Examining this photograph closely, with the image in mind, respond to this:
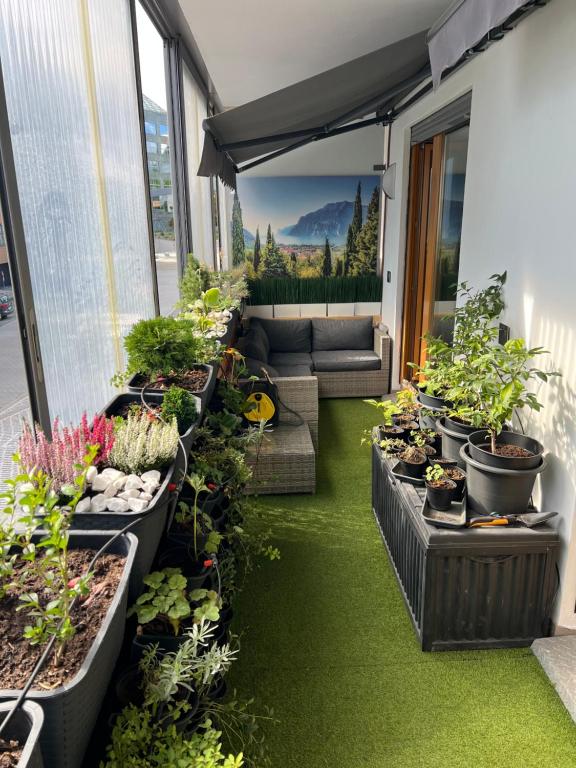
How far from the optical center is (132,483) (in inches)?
64.0

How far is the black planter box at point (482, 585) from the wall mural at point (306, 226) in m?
5.91

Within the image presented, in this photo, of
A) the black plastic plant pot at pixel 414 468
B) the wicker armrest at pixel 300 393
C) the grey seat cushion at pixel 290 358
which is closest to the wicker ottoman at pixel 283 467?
the wicker armrest at pixel 300 393

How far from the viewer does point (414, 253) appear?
6027mm

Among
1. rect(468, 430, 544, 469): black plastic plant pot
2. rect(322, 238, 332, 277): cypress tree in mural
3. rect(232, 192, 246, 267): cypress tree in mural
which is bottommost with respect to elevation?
rect(468, 430, 544, 469): black plastic plant pot

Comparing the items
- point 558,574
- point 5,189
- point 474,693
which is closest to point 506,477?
point 558,574

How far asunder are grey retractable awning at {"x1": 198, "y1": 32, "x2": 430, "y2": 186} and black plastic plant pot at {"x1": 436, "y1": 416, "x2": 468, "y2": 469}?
2073 millimetres

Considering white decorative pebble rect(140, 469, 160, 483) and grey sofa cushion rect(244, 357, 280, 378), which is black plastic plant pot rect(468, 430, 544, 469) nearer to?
white decorative pebble rect(140, 469, 160, 483)

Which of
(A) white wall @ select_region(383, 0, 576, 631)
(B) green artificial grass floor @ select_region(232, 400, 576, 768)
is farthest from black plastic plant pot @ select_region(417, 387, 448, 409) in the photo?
(B) green artificial grass floor @ select_region(232, 400, 576, 768)

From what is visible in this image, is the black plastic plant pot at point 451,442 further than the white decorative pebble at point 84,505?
Yes

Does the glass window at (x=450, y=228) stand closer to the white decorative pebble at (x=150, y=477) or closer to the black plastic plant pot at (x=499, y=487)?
the black plastic plant pot at (x=499, y=487)

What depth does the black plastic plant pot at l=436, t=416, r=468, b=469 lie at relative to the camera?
296 centimetres

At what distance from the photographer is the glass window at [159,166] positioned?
3.63 metres

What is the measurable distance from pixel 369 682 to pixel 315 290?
5.75m

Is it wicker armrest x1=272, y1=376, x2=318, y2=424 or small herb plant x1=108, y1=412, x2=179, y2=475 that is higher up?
small herb plant x1=108, y1=412, x2=179, y2=475
